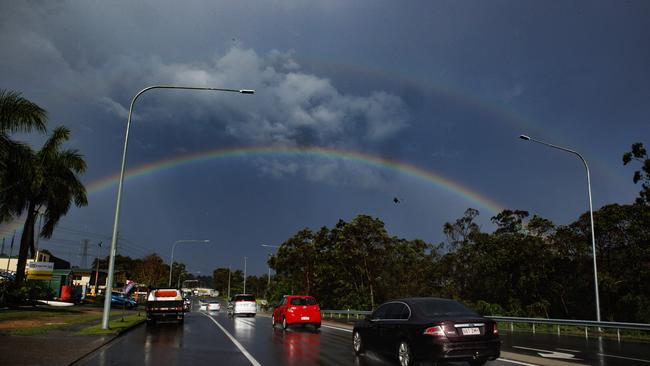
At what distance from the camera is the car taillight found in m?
9.38

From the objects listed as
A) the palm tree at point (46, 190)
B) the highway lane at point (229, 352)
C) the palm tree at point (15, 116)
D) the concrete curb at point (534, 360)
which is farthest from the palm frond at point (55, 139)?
the concrete curb at point (534, 360)

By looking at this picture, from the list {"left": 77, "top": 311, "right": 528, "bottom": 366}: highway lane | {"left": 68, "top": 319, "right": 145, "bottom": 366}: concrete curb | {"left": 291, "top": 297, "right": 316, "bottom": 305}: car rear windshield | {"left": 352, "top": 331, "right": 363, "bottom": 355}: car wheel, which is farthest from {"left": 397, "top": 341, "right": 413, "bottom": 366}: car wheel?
{"left": 291, "top": 297, "right": 316, "bottom": 305}: car rear windshield

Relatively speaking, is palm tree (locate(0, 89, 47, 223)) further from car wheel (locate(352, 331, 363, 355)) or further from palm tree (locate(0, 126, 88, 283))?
car wheel (locate(352, 331, 363, 355))

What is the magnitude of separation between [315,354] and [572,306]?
3611 cm

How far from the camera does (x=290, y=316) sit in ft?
73.5

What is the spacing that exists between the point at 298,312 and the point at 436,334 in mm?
13923

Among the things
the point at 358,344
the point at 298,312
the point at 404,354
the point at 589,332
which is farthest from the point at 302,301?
the point at 404,354

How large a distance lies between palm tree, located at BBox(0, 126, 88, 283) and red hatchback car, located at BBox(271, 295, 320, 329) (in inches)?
661

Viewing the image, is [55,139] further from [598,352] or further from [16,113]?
[598,352]

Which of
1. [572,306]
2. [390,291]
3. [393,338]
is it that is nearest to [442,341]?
[393,338]

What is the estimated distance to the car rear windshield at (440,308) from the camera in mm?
10062

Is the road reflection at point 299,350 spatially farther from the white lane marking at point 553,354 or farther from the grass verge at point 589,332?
the grass verge at point 589,332

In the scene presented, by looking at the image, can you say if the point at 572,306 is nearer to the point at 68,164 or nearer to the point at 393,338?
the point at 393,338

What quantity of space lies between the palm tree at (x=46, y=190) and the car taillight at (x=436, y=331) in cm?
2644
